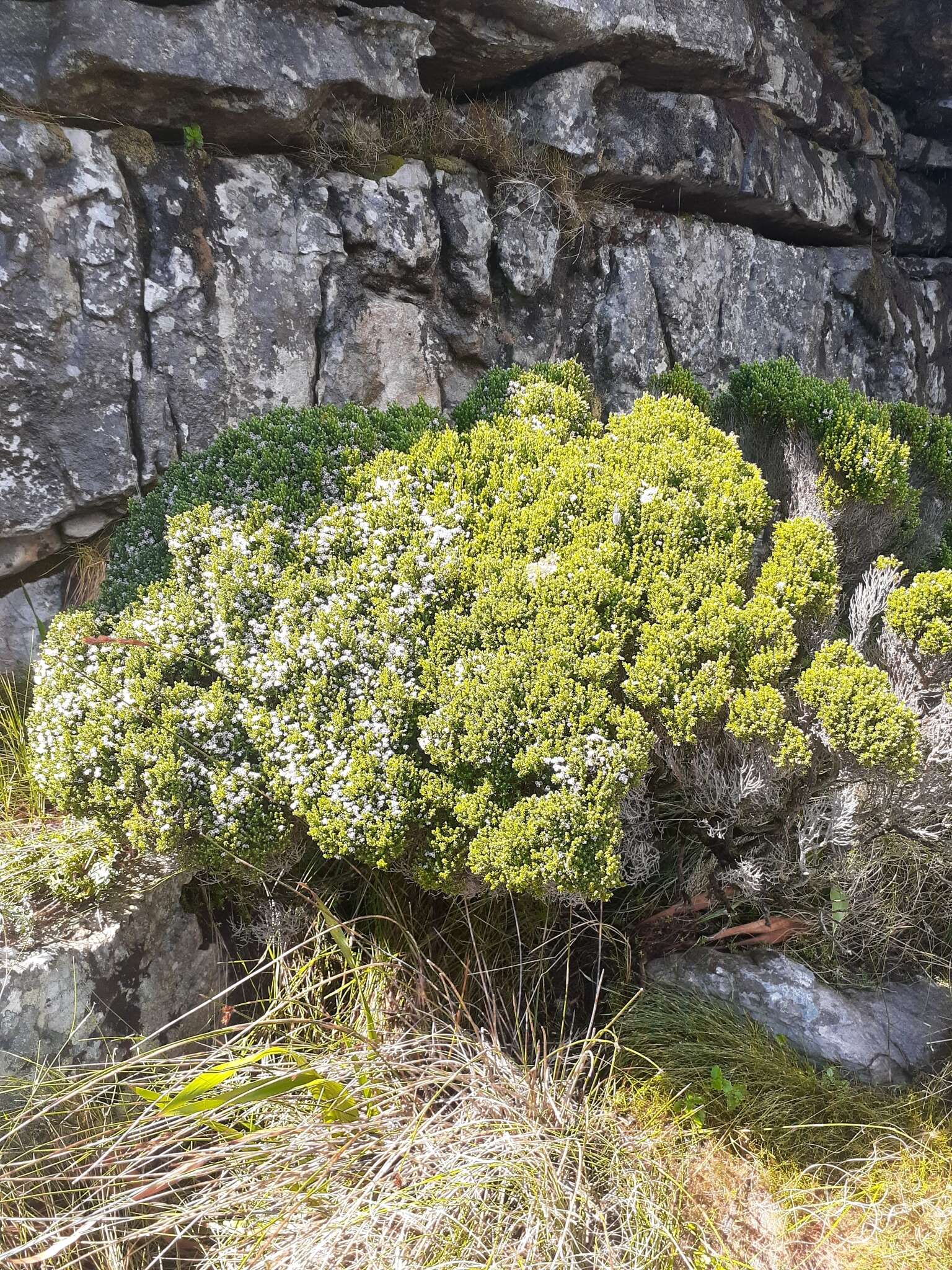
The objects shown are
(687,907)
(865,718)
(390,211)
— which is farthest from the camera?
(390,211)

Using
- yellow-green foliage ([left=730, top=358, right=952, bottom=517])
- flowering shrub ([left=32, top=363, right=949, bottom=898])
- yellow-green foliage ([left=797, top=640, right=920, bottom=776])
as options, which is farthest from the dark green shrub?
yellow-green foliage ([left=797, top=640, right=920, bottom=776])

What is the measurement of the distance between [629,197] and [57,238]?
328 centimetres

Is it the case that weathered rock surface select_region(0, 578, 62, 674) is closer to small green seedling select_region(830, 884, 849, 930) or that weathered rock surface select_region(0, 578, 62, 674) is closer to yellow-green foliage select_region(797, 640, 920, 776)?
yellow-green foliage select_region(797, 640, 920, 776)

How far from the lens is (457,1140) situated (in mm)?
2326

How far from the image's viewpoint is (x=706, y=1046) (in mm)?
2779

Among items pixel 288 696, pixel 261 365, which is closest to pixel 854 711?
pixel 288 696

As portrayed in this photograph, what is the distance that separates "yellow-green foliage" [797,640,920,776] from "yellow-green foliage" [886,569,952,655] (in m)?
0.29

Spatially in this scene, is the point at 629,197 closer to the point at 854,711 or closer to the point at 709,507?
the point at 709,507

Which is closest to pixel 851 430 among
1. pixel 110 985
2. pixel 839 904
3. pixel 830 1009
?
pixel 839 904

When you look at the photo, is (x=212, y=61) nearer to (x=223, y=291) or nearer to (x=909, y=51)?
(x=223, y=291)

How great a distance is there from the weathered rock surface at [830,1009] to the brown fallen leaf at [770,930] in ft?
0.18

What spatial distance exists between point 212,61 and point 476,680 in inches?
116

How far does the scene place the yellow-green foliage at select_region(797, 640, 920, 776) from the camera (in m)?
2.51

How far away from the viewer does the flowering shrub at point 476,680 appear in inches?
101
